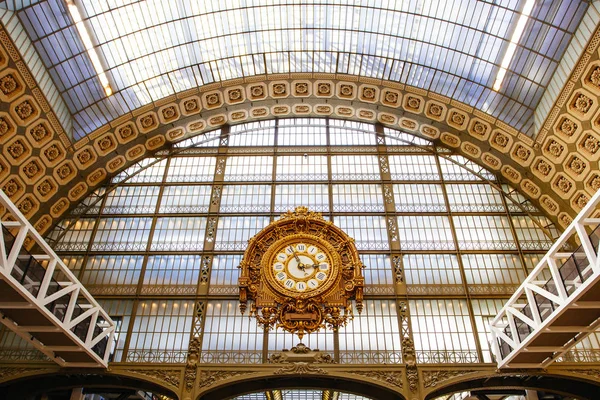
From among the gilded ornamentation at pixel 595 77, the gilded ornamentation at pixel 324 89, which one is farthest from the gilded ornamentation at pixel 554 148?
the gilded ornamentation at pixel 324 89

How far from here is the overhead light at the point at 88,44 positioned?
99.5 feet

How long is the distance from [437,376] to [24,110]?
2771 cm

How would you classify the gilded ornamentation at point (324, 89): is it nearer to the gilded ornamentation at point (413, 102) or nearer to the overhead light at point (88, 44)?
the gilded ornamentation at point (413, 102)

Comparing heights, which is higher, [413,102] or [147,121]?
[413,102]

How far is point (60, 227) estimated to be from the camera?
34.8 m

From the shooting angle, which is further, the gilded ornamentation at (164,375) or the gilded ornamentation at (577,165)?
the gilded ornamentation at (577,165)

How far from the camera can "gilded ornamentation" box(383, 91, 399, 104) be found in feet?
124

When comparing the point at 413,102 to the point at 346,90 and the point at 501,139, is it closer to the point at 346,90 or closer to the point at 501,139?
the point at 346,90

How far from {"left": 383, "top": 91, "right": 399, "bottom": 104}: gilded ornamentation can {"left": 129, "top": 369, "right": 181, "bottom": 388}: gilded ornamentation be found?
23.9 metres

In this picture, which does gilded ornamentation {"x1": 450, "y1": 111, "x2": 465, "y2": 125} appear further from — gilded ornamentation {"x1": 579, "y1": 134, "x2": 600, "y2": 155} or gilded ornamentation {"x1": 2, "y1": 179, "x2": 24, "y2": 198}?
gilded ornamentation {"x1": 2, "y1": 179, "x2": 24, "y2": 198}

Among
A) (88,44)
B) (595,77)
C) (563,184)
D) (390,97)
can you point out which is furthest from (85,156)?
(563,184)

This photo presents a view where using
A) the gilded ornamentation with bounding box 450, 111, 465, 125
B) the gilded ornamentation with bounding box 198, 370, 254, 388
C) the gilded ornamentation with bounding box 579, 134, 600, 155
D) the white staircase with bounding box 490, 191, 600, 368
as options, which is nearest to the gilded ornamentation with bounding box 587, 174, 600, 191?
the gilded ornamentation with bounding box 579, 134, 600, 155

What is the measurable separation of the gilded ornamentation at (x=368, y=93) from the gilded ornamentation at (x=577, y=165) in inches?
562

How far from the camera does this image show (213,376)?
26.9 m
